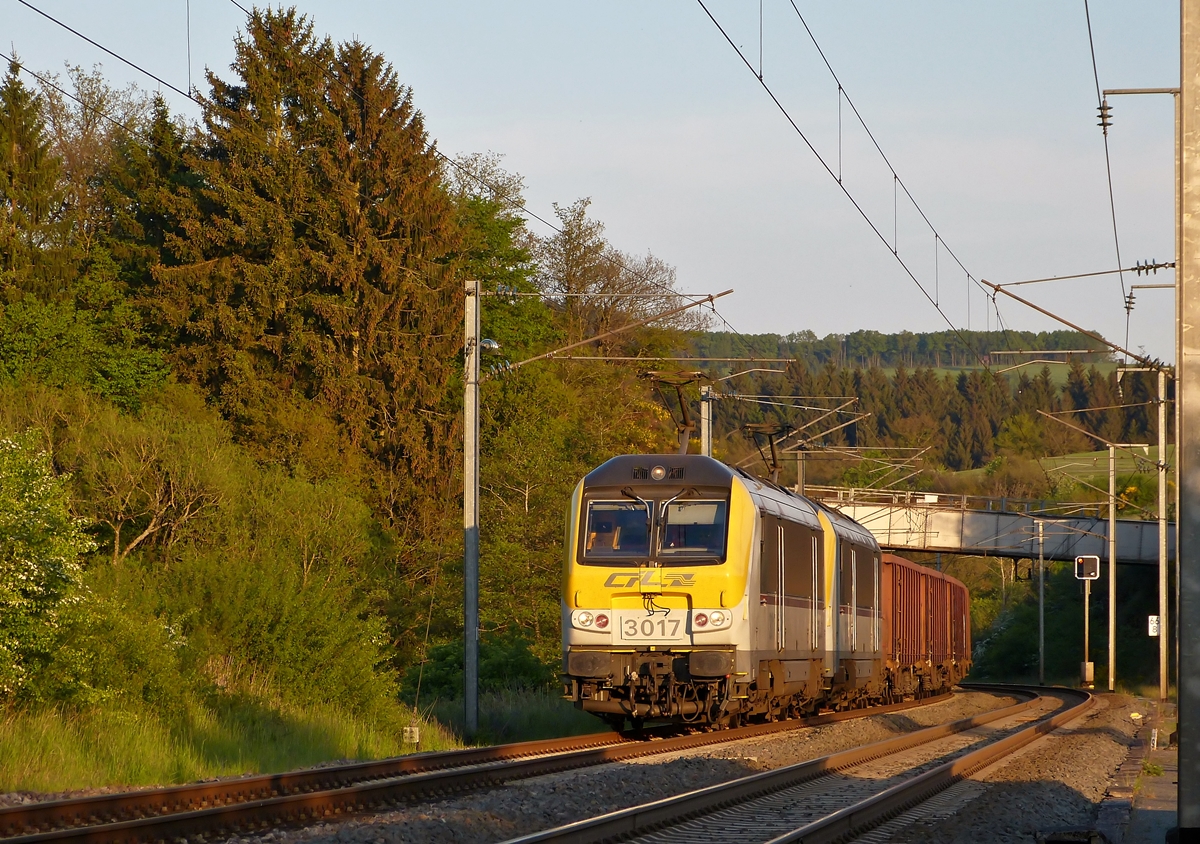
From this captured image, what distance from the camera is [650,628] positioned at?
17.9 metres

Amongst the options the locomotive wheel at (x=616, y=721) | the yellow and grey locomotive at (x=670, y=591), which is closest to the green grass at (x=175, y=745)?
the locomotive wheel at (x=616, y=721)

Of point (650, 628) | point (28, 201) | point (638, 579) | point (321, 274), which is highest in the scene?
point (28, 201)

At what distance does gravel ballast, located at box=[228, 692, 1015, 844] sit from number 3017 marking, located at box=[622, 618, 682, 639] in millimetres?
1482

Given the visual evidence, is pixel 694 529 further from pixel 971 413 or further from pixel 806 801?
pixel 971 413

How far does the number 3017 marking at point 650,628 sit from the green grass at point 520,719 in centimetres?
308

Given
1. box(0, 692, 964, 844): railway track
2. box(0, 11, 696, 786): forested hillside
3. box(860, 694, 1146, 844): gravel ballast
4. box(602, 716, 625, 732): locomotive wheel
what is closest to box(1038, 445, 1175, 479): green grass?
box(0, 11, 696, 786): forested hillside

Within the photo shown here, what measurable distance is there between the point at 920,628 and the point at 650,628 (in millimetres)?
16676

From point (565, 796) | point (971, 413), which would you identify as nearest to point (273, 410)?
point (565, 796)

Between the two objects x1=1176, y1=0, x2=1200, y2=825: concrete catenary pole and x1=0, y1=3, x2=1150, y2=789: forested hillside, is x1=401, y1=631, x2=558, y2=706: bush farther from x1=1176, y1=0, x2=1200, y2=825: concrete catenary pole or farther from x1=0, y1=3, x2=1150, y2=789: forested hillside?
x1=1176, y1=0, x2=1200, y2=825: concrete catenary pole

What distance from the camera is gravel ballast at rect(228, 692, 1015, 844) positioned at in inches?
389

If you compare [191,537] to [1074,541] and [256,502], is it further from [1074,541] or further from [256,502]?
[1074,541]

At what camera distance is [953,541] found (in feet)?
200

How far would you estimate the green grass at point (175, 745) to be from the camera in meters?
12.8

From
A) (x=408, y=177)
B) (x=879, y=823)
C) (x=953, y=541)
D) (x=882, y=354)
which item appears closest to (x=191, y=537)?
(x=408, y=177)
